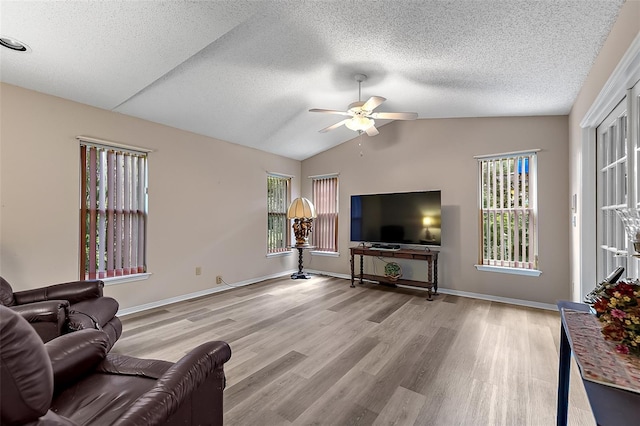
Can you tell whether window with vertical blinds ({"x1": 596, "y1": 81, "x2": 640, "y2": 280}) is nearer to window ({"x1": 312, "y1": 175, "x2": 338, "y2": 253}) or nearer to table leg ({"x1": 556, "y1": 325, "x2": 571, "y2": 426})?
table leg ({"x1": 556, "y1": 325, "x2": 571, "y2": 426})

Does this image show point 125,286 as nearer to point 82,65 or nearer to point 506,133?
point 82,65

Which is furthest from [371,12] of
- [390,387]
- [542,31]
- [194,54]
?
[390,387]

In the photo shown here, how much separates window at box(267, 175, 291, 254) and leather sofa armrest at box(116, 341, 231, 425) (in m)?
4.32

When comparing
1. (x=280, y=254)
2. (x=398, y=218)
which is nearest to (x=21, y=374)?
(x=398, y=218)

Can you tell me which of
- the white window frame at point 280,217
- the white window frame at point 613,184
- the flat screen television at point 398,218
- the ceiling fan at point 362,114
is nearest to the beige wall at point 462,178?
the flat screen television at point 398,218

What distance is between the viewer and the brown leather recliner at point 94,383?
697 millimetres

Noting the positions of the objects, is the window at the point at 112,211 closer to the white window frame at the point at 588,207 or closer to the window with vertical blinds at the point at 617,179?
the window with vertical blinds at the point at 617,179

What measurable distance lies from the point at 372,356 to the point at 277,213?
12.4 feet

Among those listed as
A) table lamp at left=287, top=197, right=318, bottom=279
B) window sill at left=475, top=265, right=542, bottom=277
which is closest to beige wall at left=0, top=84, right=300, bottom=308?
table lamp at left=287, top=197, right=318, bottom=279

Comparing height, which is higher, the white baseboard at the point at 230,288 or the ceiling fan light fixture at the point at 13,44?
the ceiling fan light fixture at the point at 13,44

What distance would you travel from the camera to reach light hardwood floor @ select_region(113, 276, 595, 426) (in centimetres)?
184

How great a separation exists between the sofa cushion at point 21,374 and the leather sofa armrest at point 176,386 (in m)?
0.28

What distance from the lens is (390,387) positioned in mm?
2086

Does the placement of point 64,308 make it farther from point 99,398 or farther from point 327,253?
point 327,253
